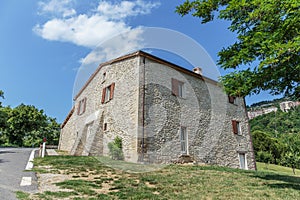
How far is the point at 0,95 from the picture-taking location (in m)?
25.3

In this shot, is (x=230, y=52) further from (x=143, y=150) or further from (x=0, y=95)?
(x=0, y=95)

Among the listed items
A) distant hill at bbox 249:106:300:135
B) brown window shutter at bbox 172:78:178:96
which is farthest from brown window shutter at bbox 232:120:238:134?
distant hill at bbox 249:106:300:135

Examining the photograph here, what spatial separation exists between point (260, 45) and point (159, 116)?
6.46 metres

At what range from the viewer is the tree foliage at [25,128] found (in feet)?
103

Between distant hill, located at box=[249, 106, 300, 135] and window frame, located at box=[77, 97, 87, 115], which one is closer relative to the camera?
window frame, located at box=[77, 97, 87, 115]

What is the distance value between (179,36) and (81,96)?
10710 millimetres

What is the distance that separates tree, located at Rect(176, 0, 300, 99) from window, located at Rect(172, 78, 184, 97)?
5594mm

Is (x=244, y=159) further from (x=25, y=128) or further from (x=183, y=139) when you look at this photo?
(x=25, y=128)

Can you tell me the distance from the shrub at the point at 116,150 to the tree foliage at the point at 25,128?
Answer: 2633 centimetres

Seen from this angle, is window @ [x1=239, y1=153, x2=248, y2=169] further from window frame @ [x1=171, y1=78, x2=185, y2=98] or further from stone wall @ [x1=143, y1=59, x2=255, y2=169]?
window frame @ [x1=171, y1=78, x2=185, y2=98]

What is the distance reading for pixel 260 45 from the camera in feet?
18.0

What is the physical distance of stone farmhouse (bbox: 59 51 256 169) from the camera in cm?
1055

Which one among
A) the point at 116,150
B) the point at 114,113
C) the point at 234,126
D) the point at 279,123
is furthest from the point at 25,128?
the point at 279,123

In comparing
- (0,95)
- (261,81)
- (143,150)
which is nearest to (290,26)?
(261,81)
